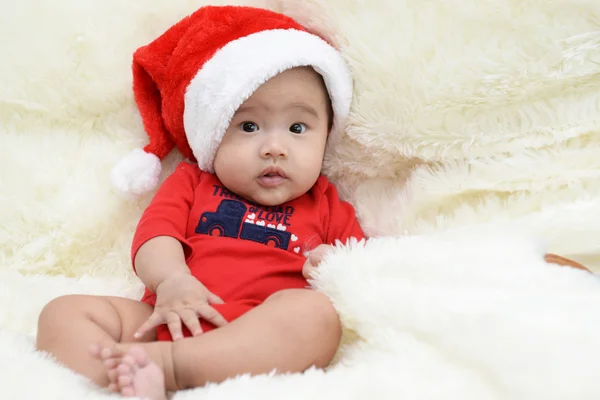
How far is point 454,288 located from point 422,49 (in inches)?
19.3

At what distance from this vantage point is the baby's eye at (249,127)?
1.20 m

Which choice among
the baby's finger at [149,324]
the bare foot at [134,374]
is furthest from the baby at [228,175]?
the bare foot at [134,374]

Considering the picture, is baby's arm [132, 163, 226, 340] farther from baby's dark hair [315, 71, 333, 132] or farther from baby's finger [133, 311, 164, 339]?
baby's dark hair [315, 71, 333, 132]

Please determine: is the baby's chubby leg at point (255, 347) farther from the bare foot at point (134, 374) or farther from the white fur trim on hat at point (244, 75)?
the white fur trim on hat at point (244, 75)

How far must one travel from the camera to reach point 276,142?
3.78 feet

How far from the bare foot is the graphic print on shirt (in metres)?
0.38

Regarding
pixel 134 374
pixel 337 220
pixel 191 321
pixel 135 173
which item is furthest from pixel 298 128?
pixel 134 374

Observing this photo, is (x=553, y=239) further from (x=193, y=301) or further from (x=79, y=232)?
(x=79, y=232)

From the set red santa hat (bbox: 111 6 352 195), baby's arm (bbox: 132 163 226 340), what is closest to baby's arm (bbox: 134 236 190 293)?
baby's arm (bbox: 132 163 226 340)

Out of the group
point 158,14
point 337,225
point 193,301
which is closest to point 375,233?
point 337,225

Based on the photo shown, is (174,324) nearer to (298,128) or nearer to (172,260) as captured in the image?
(172,260)

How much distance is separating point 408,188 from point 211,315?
46cm

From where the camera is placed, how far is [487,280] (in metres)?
0.85

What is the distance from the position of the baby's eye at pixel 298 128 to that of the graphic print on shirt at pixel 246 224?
0.17 meters
